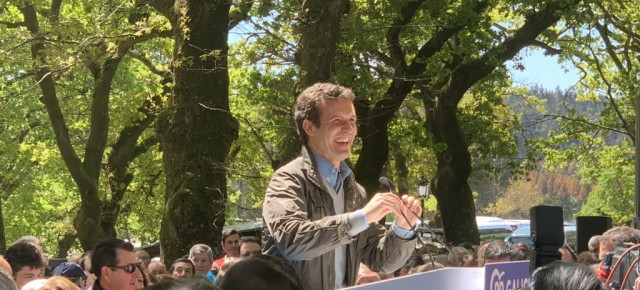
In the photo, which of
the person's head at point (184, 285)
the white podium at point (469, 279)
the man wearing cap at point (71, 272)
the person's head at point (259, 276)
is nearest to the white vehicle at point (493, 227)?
the man wearing cap at point (71, 272)

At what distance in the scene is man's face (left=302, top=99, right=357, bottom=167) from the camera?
490cm

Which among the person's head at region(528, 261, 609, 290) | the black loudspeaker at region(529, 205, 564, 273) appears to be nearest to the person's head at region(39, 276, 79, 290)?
the black loudspeaker at region(529, 205, 564, 273)

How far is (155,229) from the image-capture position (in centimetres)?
3853

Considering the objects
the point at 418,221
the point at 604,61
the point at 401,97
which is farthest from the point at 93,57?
the point at 604,61

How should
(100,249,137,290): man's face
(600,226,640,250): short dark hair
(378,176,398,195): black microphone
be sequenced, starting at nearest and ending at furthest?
(378,176,398,195): black microphone
(100,249,137,290): man's face
(600,226,640,250): short dark hair

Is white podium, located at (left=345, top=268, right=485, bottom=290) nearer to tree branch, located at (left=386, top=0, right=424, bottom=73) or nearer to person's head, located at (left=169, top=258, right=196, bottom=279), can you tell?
person's head, located at (left=169, top=258, right=196, bottom=279)

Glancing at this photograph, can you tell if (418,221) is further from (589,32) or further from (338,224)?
(589,32)

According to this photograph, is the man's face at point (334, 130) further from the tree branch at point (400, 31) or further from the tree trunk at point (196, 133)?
the tree branch at point (400, 31)

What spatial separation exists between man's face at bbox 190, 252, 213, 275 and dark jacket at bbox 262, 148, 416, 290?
7.30 meters

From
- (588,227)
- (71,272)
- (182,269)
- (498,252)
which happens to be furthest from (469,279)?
(588,227)

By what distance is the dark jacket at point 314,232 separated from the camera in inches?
179

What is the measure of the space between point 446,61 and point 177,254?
426 inches

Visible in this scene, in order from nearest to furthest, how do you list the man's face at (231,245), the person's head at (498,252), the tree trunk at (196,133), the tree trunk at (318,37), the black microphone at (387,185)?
the black microphone at (387,185) < the person's head at (498,252) < the man's face at (231,245) < the tree trunk at (318,37) < the tree trunk at (196,133)

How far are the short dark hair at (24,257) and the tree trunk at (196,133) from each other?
6.37m
